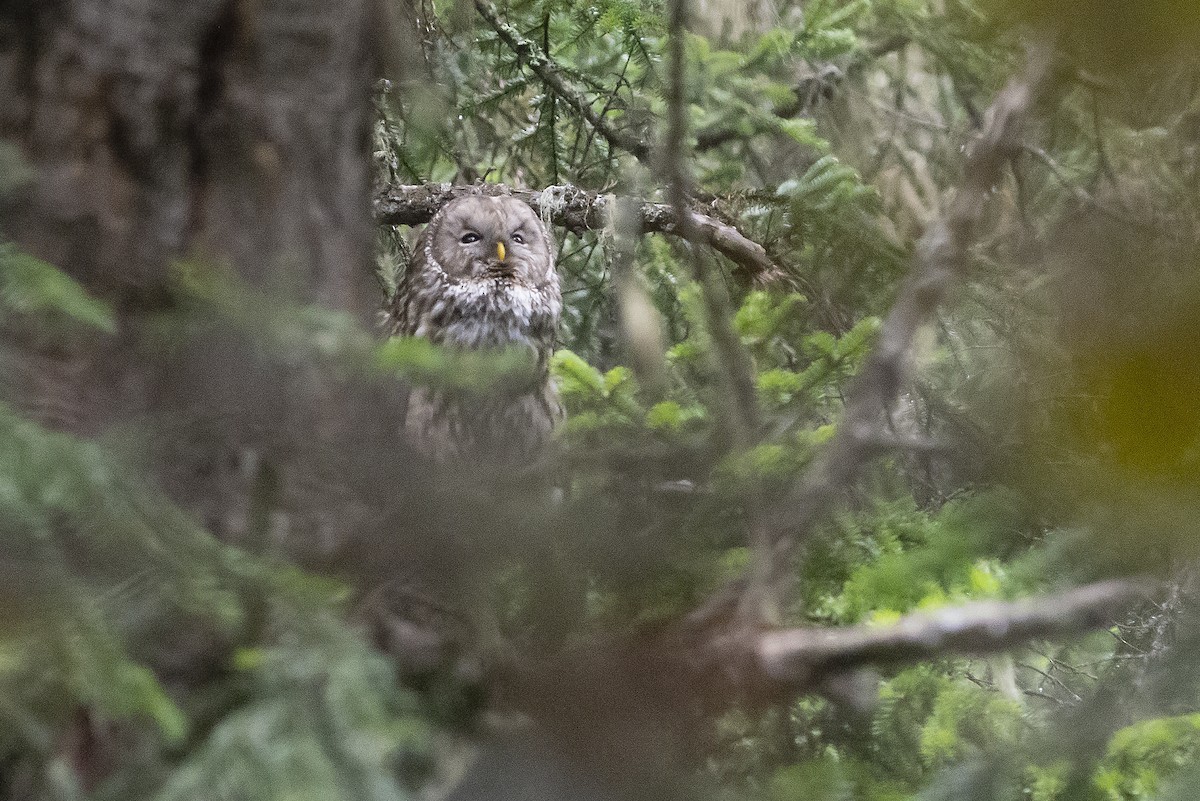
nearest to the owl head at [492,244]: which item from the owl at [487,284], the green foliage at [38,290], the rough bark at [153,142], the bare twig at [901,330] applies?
the owl at [487,284]

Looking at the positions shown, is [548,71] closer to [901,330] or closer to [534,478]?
[534,478]

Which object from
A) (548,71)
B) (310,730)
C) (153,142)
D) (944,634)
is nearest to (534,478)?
(310,730)

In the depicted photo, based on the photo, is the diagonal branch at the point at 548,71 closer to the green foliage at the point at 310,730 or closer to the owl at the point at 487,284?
the owl at the point at 487,284

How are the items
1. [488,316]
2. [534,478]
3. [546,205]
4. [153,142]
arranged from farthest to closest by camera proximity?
[488,316] → [546,205] → [153,142] → [534,478]

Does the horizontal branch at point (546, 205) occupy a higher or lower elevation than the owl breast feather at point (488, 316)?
higher

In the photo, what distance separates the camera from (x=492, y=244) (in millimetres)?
3395

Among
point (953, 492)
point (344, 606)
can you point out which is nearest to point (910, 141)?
point (953, 492)

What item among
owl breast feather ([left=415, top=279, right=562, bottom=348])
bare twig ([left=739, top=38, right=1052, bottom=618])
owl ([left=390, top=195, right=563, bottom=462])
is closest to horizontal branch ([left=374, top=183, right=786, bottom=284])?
owl ([left=390, top=195, right=563, bottom=462])

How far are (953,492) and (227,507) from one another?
1.19m

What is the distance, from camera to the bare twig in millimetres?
1114

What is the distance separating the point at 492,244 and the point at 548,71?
72 centimetres

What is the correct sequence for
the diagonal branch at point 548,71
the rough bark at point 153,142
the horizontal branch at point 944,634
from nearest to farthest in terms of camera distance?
the horizontal branch at point 944,634, the rough bark at point 153,142, the diagonal branch at point 548,71

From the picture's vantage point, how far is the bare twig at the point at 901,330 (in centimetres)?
111

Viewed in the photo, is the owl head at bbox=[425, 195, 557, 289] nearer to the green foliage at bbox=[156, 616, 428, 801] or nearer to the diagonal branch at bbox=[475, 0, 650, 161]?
the diagonal branch at bbox=[475, 0, 650, 161]
